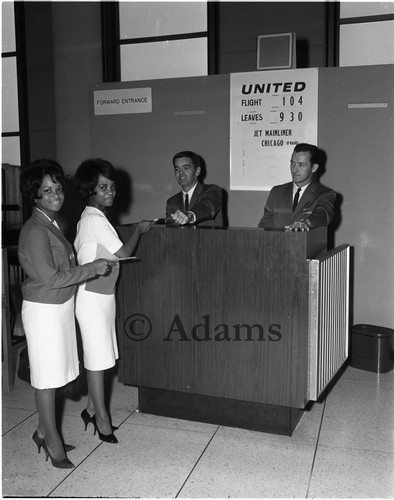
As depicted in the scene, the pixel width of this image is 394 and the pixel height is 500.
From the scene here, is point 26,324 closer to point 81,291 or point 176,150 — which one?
point 81,291

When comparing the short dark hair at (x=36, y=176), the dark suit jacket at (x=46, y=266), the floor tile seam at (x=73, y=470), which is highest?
the short dark hair at (x=36, y=176)

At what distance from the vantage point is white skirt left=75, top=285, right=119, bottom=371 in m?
2.73

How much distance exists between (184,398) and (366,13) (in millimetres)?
3698

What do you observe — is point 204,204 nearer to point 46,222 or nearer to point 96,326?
point 96,326

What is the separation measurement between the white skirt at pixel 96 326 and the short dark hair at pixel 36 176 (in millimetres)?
541

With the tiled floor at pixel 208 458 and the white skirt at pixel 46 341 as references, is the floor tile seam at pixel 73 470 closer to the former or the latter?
the tiled floor at pixel 208 458

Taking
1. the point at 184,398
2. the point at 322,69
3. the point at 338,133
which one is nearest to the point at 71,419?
the point at 184,398

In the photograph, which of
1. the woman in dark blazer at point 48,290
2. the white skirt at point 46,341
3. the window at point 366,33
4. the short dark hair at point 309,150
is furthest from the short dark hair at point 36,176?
the window at point 366,33

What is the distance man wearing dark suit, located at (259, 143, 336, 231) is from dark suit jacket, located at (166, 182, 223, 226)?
0.36 metres

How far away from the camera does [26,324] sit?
247cm

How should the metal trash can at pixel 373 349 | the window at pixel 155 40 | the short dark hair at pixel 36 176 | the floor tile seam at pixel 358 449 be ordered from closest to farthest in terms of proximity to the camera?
the short dark hair at pixel 36 176 < the floor tile seam at pixel 358 449 < the metal trash can at pixel 373 349 < the window at pixel 155 40

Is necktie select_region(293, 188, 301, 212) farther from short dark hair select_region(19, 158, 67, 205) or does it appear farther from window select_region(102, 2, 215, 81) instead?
window select_region(102, 2, 215, 81)

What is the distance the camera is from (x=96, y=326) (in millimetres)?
2738

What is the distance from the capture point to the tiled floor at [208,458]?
2365 mm
